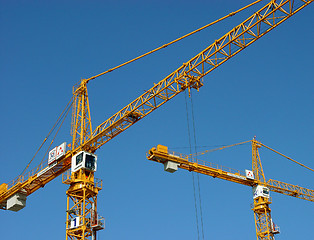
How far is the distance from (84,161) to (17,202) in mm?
12164

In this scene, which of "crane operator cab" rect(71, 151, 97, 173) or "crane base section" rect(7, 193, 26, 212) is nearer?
"crane operator cab" rect(71, 151, 97, 173)

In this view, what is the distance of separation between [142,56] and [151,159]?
11560 mm

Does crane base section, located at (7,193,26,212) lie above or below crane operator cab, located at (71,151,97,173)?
below

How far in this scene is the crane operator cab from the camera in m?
61.7

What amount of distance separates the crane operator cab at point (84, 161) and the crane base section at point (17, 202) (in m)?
9.99

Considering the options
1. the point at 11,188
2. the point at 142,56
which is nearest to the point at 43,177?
the point at 11,188

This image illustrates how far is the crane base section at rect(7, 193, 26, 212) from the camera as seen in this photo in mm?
67938

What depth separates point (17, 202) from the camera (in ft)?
223

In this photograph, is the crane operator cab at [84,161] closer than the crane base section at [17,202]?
Yes

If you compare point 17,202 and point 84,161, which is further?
point 17,202

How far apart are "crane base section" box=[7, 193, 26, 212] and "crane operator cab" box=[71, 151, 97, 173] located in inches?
393

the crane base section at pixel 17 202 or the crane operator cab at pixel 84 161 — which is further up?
the crane operator cab at pixel 84 161

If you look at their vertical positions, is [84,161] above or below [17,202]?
above

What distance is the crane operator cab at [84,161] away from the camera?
61659 mm
